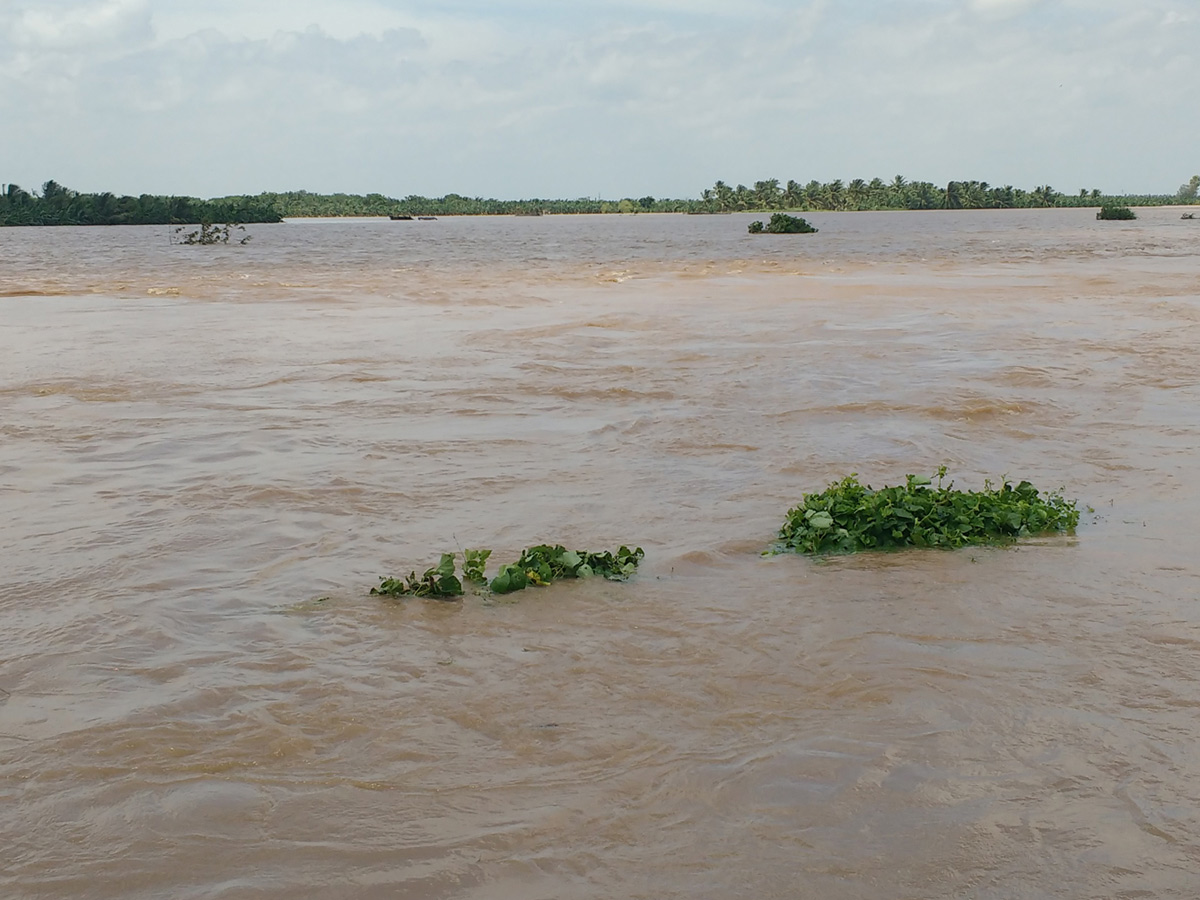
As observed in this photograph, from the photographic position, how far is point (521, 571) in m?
5.40

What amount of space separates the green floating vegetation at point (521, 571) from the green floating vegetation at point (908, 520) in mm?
1014

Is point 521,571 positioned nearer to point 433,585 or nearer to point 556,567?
point 556,567

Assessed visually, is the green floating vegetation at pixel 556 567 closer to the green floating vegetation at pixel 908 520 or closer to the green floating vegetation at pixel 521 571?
the green floating vegetation at pixel 521 571

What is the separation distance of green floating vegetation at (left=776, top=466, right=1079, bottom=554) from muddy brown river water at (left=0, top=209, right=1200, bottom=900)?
135 mm

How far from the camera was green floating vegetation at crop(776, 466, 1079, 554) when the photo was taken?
5.95m

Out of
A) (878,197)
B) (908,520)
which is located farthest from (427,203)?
(908,520)

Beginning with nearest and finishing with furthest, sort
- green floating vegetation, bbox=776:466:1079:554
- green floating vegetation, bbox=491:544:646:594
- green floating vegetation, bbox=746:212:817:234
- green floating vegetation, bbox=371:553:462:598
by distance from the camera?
green floating vegetation, bbox=371:553:462:598 < green floating vegetation, bbox=491:544:646:594 < green floating vegetation, bbox=776:466:1079:554 < green floating vegetation, bbox=746:212:817:234

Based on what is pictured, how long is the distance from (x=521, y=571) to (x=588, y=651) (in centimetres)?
85

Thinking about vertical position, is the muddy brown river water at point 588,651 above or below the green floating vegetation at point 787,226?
below

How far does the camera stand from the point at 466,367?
1257 cm

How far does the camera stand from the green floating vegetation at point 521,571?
206 inches

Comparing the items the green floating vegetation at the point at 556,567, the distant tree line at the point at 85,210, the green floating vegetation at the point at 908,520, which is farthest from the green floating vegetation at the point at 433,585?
the distant tree line at the point at 85,210

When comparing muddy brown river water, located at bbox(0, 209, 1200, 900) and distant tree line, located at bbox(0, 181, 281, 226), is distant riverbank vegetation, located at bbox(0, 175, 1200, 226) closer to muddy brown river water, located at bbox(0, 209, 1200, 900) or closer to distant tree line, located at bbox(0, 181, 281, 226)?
distant tree line, located at bbox(0, 181, 281, 226)

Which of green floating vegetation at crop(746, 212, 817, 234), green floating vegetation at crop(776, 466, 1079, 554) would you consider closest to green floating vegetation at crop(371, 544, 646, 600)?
green floating vegetation at crop(776, 466, 1079, 554)
